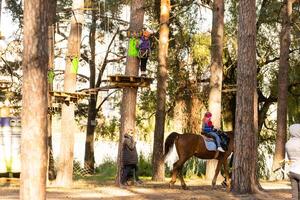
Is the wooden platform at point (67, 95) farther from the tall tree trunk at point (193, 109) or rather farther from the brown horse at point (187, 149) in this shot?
the tall tree trunk at point (193, 109)

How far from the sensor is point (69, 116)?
20.7 metres

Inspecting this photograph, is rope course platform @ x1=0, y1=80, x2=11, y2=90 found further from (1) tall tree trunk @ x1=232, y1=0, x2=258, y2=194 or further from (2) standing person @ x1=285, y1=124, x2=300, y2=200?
(2) standing person @ x1=285, y1=124, x2=300, y2=200

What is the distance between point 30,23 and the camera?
27.2ft

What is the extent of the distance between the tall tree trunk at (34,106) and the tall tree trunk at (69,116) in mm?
12208

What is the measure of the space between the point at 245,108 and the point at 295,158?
5.19 metres

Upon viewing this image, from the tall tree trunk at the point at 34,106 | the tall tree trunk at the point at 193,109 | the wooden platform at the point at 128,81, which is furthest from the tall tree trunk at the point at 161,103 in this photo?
the tall tree trunk at the point at 34,106

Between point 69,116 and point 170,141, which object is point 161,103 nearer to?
point 69,116

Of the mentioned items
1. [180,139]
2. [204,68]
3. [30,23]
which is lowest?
[180,139]

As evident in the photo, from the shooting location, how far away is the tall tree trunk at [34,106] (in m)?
8.16

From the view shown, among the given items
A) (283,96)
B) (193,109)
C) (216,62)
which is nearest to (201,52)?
(193,109)

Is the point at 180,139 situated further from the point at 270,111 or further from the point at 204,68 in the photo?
the point at 270,111

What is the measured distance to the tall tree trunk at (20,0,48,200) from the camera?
816cm

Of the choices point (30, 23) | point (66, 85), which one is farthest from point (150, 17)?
point (30, 23)

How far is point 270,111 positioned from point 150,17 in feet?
32.9
